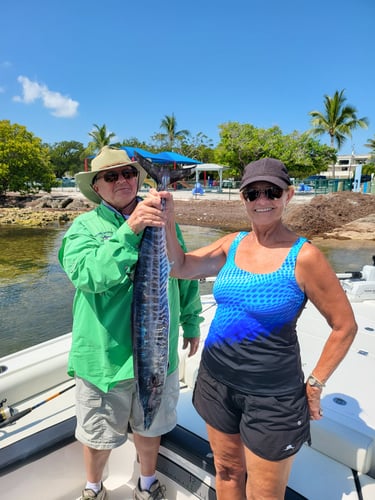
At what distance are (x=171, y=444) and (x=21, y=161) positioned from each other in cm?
3214

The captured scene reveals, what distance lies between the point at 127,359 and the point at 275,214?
3.53 ft

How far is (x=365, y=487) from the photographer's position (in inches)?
76.0

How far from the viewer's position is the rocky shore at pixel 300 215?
19.7 metres

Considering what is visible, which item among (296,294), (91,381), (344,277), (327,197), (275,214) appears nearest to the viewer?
(296,294)

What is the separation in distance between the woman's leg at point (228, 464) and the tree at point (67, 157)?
6374cm

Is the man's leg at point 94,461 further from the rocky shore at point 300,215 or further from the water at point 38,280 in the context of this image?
the rocky shore at point 300,215

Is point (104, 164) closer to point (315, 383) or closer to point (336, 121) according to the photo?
point (315, 383)

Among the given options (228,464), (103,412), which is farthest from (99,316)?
(228,464)

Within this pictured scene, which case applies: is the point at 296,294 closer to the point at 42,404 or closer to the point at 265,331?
the point at 265,331

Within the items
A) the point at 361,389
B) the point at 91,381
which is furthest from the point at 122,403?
the point at 361,389

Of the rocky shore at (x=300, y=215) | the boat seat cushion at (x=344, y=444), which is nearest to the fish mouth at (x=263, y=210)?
the boat seat cushion at (x=344, y=444)

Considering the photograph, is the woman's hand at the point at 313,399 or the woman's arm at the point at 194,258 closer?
the woman's hand at the point at 313,399

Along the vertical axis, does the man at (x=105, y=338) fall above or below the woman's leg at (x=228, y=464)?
above

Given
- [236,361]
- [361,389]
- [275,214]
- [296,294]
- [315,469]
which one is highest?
[275,214]
